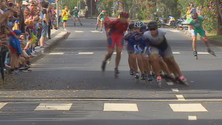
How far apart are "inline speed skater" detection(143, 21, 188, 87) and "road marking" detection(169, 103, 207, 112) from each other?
281 cm

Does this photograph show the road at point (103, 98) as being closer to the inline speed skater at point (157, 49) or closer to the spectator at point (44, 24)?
the inline speed skater at point (157, 49)

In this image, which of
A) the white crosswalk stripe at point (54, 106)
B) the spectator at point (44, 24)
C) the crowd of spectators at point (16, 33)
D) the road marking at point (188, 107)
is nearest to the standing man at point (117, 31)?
the white crosswalk stripe at point (54, 106)

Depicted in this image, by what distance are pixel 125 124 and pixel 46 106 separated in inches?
90.9

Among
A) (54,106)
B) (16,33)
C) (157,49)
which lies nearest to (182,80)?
(157,49)

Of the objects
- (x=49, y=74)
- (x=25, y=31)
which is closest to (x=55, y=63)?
(x=25, y=31)

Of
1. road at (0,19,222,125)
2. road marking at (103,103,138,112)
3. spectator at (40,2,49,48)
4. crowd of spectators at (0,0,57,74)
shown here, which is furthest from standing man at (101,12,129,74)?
spectator at (40,2,49,48)

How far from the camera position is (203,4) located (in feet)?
114

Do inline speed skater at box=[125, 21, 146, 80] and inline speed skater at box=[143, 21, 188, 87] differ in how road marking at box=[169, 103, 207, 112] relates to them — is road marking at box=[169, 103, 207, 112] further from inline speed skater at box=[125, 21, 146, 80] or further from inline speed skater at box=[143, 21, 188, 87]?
inline speed skater at box=[125, 21, 146, 80]

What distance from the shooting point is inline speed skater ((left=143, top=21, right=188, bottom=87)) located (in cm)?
1423

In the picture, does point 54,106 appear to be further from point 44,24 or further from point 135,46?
point 44,24

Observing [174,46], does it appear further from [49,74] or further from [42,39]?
[49,74]

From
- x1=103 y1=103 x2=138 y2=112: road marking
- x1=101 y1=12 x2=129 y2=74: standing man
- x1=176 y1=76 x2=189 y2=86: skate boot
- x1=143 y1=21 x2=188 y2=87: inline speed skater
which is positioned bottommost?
x1=176 y1=76 x2=189 y2=86: skate boot

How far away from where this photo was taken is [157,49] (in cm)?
1459

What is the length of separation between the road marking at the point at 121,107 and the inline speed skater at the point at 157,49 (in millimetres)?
2818
